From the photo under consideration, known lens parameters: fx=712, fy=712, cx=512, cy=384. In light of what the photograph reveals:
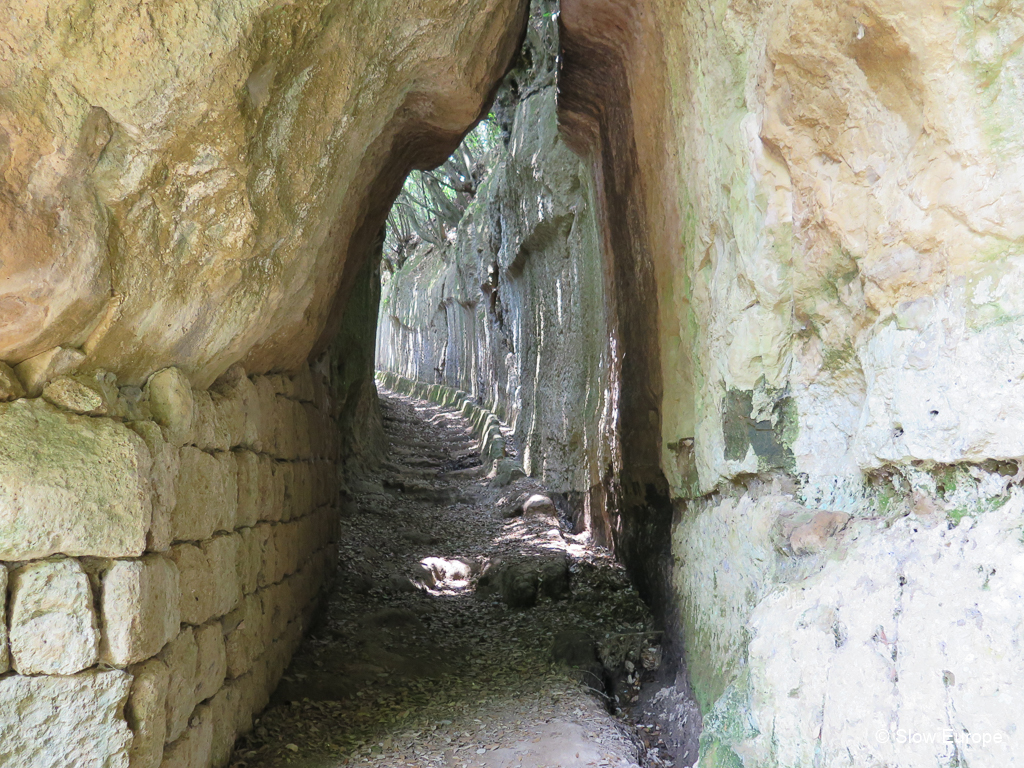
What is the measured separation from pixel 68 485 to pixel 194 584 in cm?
85

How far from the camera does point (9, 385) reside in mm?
2164

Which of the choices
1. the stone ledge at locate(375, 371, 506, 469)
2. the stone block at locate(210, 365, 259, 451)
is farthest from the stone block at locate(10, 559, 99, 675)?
the stone ledge at locate(375, 371, 506, 469)

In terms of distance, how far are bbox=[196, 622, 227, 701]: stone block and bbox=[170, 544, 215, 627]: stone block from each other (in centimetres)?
6

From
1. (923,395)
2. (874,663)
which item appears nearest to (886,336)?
(923,395)

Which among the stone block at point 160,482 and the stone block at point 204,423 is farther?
the stone block at point 204,423

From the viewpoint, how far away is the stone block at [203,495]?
281cm

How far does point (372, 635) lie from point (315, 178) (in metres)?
3.13

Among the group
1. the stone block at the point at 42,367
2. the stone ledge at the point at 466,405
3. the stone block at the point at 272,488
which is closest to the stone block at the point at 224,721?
the stone block at the point at 272,488

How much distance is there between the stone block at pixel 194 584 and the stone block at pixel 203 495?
0.19ft

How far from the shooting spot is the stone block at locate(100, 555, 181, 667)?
2.31 metres

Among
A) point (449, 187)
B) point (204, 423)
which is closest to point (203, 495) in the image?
point (204, 423)

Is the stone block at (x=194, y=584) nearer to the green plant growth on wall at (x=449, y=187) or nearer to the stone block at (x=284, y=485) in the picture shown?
the stone block at (x=284, y=485)

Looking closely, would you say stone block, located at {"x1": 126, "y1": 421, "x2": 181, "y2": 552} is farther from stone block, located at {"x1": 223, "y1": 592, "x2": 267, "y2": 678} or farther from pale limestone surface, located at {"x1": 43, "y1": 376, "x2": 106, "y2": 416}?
stone block, located at {"x1": 223, "y1": 592, "x2": 267, "y2": 678}

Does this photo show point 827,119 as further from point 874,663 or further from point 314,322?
point 314,322
